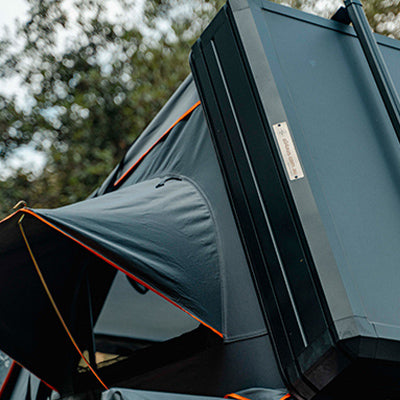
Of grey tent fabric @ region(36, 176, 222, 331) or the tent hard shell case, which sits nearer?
the tent hard shell case

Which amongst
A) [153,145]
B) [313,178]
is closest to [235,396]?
[313,178]

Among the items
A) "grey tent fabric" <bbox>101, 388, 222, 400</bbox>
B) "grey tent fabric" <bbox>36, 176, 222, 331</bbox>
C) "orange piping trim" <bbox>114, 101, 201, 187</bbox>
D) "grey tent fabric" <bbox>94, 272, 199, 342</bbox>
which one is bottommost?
"grey tent fabric" <bbox>101, 388, 222, 400</bbox>

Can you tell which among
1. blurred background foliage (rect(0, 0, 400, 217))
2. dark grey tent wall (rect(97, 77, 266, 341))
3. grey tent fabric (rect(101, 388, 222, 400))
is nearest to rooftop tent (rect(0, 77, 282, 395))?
dark grey tent wall (rect(97, 77, 266, 341))

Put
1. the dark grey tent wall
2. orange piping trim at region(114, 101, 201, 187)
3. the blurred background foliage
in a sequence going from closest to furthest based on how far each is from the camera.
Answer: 1. the dark grey tent wall
2. orange piping trim at region(114, 101, 201, 187)
3. the blurred background foliage

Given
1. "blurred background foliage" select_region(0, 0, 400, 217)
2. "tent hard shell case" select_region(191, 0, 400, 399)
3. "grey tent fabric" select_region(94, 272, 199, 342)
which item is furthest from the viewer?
"blurred background foliage" select_region(0, 0, 400, 217)

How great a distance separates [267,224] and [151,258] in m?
0.43

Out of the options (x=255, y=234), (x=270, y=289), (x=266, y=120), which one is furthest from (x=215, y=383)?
(x=266, y=120)

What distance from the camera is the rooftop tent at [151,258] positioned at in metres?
1.64

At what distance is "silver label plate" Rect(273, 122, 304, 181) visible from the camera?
1.56 metres

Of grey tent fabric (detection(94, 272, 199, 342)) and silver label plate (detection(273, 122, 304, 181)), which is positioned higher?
silver label plate (detection(273, 122, 304, 181))

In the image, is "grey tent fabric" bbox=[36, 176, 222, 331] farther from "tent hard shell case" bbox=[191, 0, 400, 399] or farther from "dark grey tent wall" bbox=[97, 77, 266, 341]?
"tent hard shell case" bbox=[191, 0, 400, 399]

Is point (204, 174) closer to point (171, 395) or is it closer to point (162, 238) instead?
point (162, 238)

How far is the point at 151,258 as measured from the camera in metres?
1.66

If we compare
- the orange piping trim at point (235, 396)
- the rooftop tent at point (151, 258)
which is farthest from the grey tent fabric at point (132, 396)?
the rooftop tent at point (151, 258)
